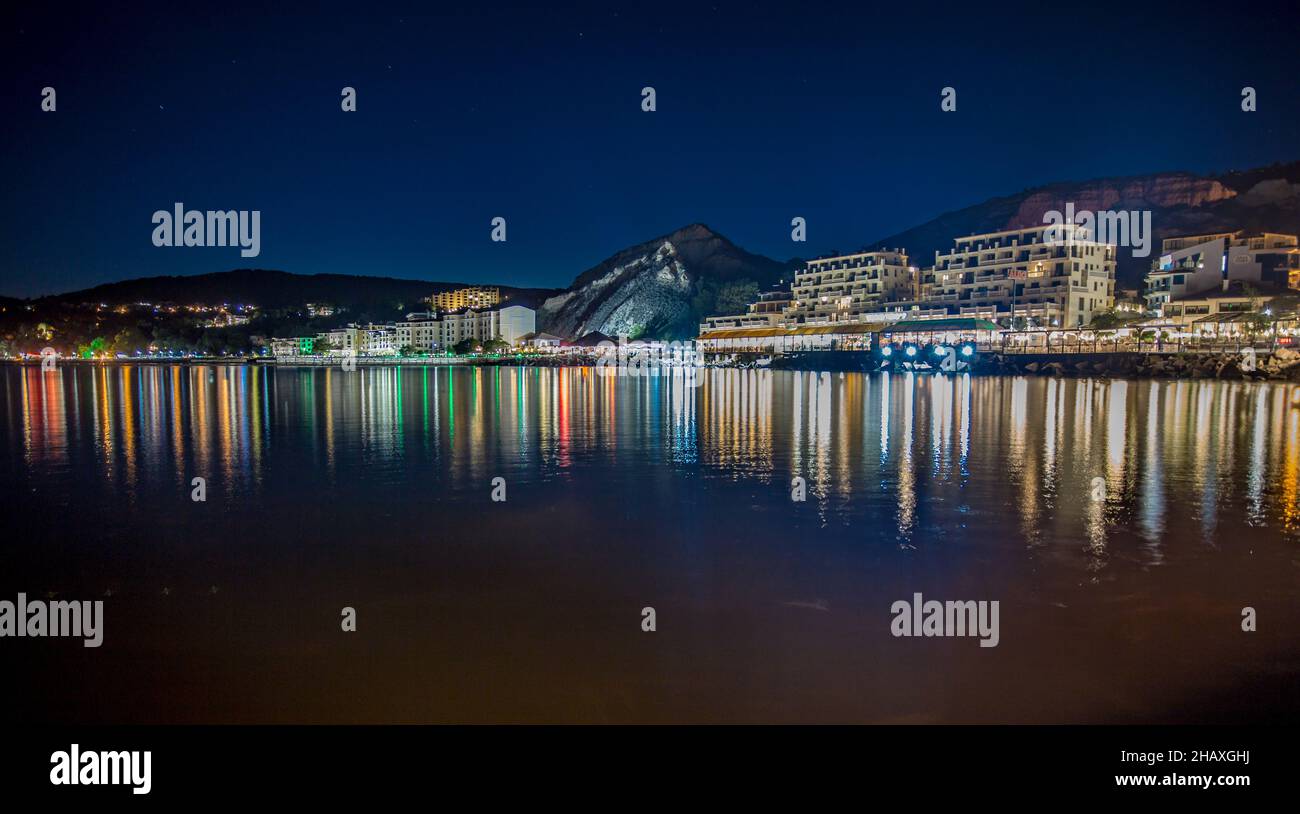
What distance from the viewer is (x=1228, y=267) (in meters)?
75.5

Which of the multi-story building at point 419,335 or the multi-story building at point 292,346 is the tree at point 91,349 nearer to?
the multi-story building at point 292,346

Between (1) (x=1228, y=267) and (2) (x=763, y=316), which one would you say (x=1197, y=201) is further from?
(2) (x=763, y=316)

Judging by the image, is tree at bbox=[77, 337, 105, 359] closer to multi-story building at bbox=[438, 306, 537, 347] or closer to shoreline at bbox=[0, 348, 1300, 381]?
multi-story building at bbox=[438, 306, 537, 347]

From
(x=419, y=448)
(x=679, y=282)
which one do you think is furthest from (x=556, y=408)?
(x=679, y=282)

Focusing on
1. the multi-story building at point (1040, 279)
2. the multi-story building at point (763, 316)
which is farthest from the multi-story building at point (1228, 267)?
the multi-story building at point (763, 316)

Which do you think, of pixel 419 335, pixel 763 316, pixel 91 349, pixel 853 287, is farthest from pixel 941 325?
pixel 91 349

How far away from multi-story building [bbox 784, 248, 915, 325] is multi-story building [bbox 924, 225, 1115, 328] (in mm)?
13428

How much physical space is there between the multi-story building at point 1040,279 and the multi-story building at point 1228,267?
18.2ft

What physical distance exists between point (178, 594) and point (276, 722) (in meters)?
3.46

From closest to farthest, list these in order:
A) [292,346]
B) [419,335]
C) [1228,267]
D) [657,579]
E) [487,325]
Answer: [657,579] < [1228,267] < [487,325] < [292,346] < [419,335]

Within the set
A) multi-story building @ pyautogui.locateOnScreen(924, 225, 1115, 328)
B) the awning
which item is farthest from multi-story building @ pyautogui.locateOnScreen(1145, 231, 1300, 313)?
the awning

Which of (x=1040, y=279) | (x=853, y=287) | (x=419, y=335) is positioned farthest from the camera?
(x=419, y=335)

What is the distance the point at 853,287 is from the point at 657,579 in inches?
3880

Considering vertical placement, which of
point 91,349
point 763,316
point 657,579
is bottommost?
point 657,579
